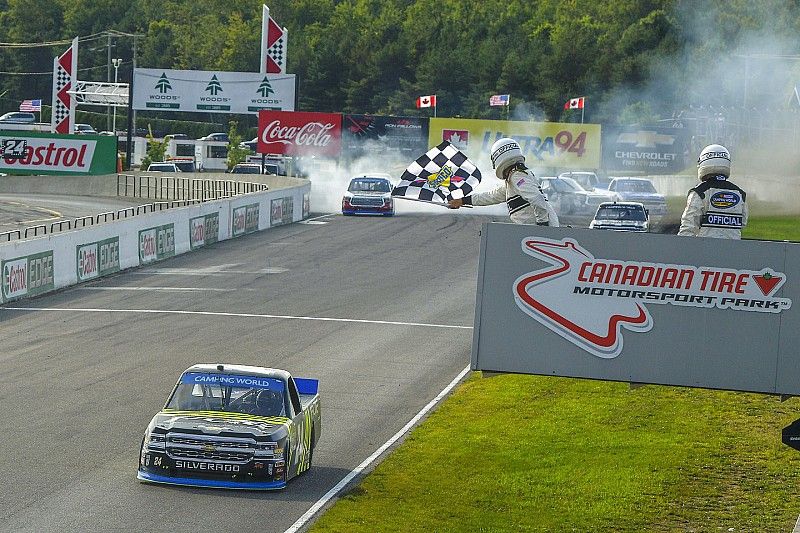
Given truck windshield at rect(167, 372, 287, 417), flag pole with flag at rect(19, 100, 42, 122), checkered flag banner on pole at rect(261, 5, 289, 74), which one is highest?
checkered flag banner on pole at rect(261, 5, 289, 74)

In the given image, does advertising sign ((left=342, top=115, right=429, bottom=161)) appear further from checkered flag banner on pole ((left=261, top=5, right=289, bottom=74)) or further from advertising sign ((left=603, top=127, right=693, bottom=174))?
advertising sign ((left=603, top=127, right=693, bottom=174))

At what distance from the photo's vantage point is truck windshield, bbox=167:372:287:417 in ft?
45.6

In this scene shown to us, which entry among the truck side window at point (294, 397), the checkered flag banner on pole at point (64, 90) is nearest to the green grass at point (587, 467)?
the truck side window at point (294, 397)

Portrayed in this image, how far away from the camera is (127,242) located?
3266 cm

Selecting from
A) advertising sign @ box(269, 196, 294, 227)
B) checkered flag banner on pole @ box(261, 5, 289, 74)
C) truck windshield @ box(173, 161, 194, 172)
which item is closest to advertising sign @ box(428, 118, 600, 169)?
checkered flag banner on pole @ box(261, 5, 289, 74)

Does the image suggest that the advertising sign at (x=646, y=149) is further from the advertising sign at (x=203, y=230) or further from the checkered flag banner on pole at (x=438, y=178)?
the checkered flag banner on pole at (x=438, y=178)

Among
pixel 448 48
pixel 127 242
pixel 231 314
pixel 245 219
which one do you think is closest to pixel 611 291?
pixel 231 314

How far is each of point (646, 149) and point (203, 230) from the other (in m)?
30.1

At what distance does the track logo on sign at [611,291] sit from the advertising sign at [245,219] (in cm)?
3113

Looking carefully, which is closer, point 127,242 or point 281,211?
point 127,242

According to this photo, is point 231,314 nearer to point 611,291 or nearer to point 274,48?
point 611,291

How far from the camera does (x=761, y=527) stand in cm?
1220

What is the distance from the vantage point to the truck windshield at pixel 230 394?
45.6ft

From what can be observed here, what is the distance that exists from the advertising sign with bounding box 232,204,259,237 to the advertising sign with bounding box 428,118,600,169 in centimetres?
1785
